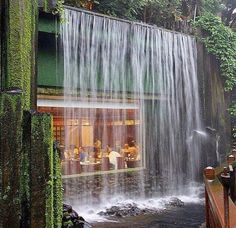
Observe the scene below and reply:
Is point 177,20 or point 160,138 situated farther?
point 177,20

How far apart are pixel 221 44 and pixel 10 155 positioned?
11.7 meters

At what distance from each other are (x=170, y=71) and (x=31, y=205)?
970 centimetres

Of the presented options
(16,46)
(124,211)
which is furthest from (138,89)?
(16,46)

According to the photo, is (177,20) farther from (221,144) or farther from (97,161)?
(97,161)

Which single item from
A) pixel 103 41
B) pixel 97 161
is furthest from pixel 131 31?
pixel 97 161

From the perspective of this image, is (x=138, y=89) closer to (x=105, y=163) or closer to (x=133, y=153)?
(x=133, y=153)

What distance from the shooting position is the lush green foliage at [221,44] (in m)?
13.2

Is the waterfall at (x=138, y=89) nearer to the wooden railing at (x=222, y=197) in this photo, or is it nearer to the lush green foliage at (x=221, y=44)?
the lush green foliage at (x=221, y=44)

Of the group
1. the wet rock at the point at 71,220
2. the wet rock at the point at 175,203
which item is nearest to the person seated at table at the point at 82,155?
the wet rock at the point at 175,203

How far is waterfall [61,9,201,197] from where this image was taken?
10.0 m

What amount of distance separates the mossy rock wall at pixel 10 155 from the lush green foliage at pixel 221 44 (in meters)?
11.2

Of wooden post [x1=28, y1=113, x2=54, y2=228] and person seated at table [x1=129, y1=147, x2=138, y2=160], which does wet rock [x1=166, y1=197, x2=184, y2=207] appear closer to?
person seated at table [x1=129, y1=147, x2=138, y2=160]

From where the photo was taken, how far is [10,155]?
3012mm

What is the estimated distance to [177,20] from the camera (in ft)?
44.2
